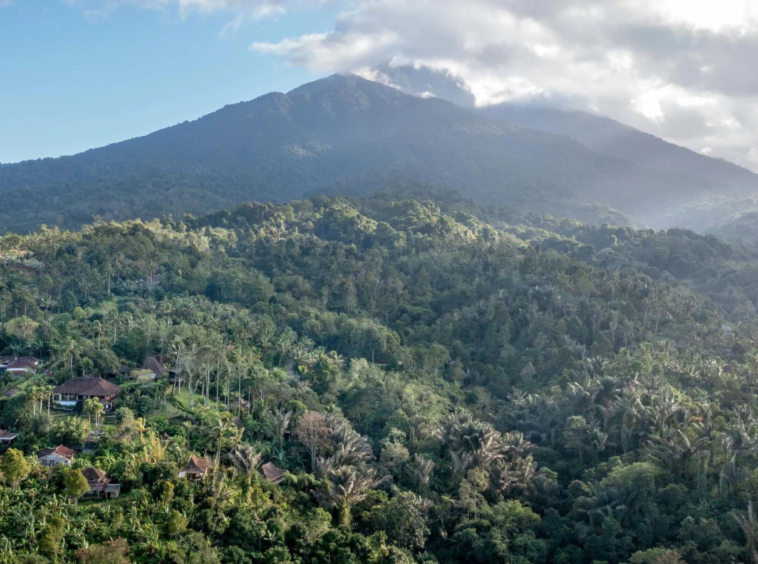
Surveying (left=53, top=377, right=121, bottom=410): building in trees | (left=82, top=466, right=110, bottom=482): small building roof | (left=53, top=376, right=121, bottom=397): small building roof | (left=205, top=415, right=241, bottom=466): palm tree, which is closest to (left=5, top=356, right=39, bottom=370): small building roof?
(left=53, top=376, right=121, bottom=397): small building roof

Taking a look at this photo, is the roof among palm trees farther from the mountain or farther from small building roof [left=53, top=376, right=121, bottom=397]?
the mountain

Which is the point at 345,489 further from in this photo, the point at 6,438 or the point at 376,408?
the point at 6,438

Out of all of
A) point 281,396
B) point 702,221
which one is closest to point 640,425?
point 281,396

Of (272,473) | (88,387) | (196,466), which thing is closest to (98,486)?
(196,466)

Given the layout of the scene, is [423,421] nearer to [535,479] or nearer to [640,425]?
[535,479]

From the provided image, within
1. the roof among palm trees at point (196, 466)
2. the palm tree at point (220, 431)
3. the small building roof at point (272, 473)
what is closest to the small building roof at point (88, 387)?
the palm tree at point (220, 431)

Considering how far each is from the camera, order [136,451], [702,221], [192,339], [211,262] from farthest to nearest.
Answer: [702,221], [211,262], [192,339], [136,451]

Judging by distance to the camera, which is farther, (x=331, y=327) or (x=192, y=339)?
(x=331, y=327)
